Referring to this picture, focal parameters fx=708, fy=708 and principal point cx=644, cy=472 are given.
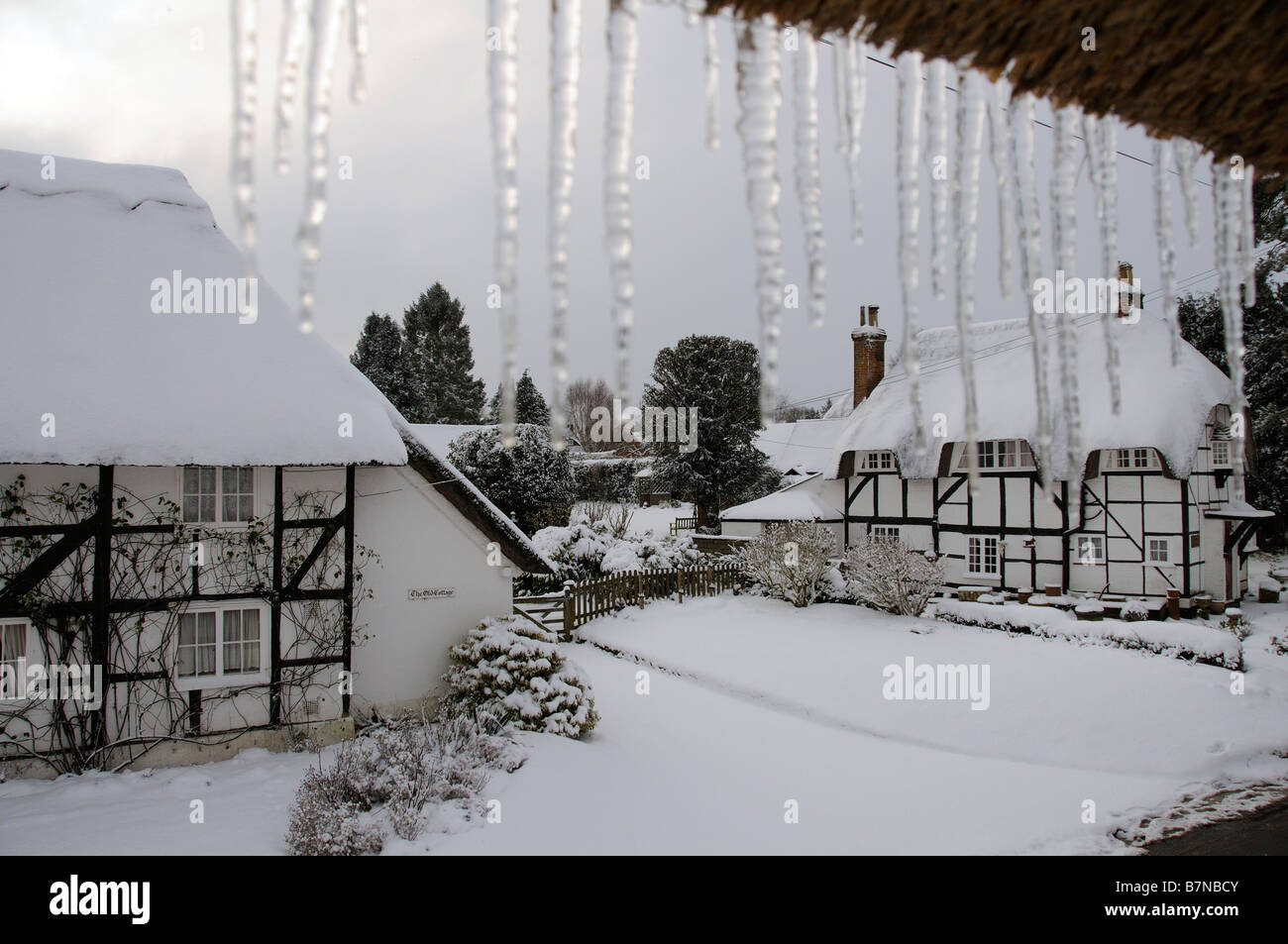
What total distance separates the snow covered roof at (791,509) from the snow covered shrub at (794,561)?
3.03 metres

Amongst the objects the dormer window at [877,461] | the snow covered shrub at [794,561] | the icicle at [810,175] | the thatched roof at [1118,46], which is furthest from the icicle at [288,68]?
the dormer window at [877,461]

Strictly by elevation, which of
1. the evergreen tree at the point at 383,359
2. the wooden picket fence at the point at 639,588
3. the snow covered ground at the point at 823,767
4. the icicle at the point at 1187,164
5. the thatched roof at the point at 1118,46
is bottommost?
the snow covered ground at the point at 823,767

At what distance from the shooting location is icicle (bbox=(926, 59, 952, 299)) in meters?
1.82

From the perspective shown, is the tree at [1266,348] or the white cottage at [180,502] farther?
the tree at [1266,348]

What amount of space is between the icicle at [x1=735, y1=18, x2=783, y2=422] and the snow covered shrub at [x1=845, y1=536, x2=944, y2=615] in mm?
16018

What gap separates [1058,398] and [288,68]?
67.7 feet

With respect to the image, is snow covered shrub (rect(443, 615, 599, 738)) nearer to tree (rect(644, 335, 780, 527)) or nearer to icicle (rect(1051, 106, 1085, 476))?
icicle (rect(1051, 106, 1085, 476))

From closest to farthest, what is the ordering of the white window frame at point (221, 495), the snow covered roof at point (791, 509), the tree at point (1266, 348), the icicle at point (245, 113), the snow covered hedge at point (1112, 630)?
the icicle at point (245, 113), the white window frame at point (221, 495), the snow covered hedge at point (1112, 630), the tree at point (1266, 348), the snow covered roof at point (791, 509)

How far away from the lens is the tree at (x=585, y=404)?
188 ft

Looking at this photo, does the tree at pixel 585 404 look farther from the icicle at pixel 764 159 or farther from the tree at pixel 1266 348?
the icicle at pixel 764 159
